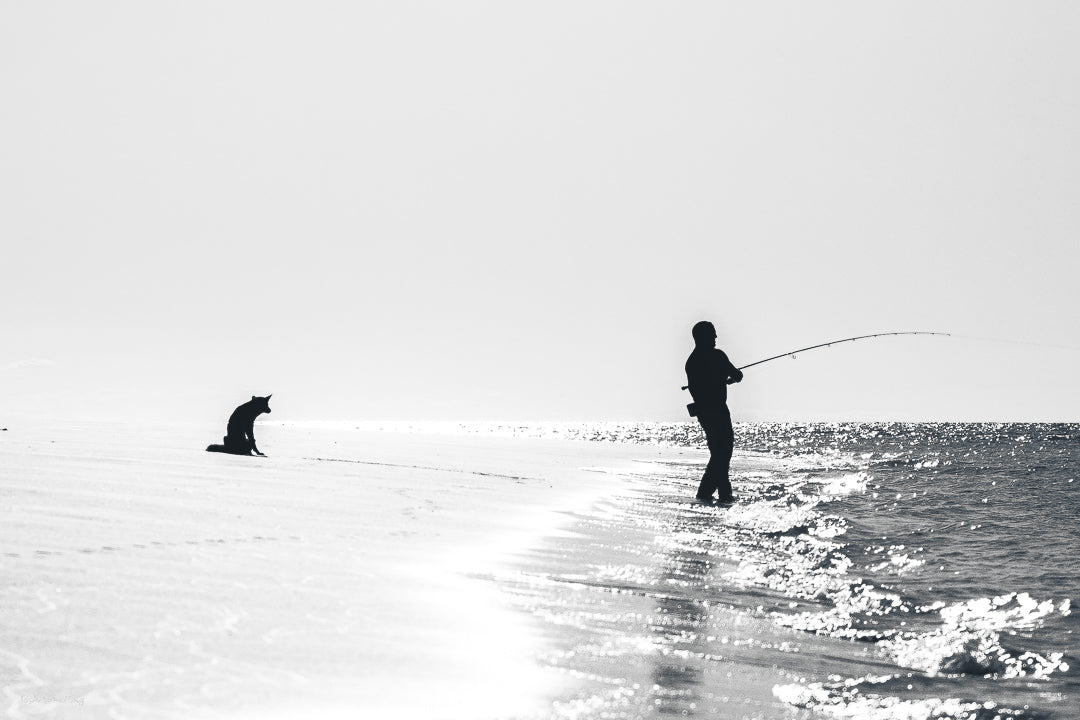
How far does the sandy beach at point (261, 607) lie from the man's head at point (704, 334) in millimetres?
4787

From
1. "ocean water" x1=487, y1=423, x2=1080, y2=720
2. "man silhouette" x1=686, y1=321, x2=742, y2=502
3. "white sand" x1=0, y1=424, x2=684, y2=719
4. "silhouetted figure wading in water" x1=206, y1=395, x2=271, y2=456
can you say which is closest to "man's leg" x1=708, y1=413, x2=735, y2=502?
"man silhouette" x1=686, y1=321, x2=742, y2=502

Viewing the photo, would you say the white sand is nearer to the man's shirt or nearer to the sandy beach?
the sandy beach

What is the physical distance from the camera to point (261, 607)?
4.52 meters

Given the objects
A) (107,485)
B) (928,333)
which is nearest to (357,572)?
(107,485)

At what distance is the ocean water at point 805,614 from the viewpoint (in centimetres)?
408

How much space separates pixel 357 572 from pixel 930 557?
6.10m

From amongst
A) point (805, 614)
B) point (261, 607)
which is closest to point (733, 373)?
point (805, 614)

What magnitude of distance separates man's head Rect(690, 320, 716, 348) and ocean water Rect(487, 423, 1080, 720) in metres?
2.28

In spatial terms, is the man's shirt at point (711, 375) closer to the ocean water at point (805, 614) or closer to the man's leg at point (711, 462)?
the man's leg at point (711, 462)

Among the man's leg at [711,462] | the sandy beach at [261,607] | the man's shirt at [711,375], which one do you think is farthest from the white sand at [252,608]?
the man's shirt at [711,375]

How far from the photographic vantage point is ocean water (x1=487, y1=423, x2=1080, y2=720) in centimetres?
408

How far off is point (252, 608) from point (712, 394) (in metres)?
10.1

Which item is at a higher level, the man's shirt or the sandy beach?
the man's shirt

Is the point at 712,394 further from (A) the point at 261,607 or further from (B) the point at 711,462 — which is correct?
(A) the point at 261,607
